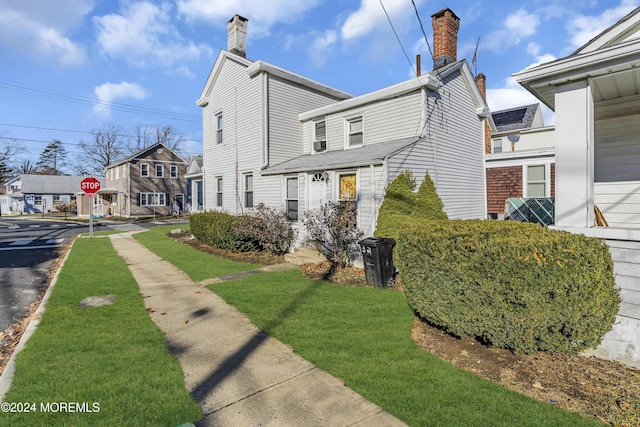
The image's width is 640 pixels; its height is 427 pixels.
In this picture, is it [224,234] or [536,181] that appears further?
[536,181]

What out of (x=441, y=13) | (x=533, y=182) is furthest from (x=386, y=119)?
(x=533, y=182)

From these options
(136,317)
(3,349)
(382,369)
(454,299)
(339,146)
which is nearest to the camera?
(382,369)

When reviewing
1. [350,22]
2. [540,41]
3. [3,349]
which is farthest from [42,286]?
[540,41]

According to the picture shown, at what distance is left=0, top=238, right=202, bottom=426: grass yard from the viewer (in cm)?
295

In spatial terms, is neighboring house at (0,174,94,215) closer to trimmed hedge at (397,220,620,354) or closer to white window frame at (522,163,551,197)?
white window frame at (522,163,551,197)

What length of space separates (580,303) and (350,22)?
1093 centimetres

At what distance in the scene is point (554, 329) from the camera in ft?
11.8

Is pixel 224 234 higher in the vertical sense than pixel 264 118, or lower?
lower

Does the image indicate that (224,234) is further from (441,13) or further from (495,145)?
(495,145)

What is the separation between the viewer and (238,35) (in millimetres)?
15891

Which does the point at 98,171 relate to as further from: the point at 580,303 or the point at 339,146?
the point at 580,303

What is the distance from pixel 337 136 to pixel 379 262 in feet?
22.9

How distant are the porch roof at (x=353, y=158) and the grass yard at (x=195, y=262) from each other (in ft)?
12.3

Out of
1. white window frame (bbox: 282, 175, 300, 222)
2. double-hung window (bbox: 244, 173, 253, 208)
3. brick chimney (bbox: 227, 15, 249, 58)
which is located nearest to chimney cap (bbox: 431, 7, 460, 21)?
white window frame (bbox: 282, 175, 300, 222)
